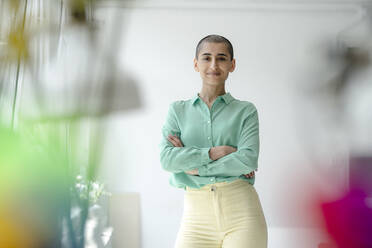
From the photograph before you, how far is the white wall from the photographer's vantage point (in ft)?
5.35

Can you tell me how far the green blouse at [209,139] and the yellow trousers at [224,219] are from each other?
35mm

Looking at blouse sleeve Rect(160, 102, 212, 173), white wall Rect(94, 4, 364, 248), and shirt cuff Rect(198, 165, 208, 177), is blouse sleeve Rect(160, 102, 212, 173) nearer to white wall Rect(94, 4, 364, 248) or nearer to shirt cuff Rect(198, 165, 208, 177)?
shirt cuff Rect(198, 165, 208, 177)

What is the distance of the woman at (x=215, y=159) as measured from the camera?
1034 mm

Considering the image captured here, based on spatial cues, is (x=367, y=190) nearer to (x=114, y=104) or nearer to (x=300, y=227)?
(x=300, y=227)

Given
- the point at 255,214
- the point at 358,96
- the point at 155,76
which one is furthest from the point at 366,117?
the point at 155,76

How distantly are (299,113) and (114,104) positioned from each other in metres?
1.44

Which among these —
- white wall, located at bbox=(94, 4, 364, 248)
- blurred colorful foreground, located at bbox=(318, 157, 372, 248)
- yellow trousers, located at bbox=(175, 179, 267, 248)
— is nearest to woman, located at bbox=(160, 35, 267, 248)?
yellow trousers, located at bbox=(175, 179, 267, 248)

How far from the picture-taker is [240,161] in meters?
1.04

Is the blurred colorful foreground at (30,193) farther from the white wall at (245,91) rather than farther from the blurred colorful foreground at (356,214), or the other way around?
the white wall at (245,91)

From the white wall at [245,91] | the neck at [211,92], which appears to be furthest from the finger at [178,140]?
the white wall at [245,91]

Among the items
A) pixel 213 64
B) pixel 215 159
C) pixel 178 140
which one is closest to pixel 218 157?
pixel 215 159

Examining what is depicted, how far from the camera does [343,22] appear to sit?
137cm

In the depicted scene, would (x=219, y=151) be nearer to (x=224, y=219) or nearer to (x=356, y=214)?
(x=224, y=219)

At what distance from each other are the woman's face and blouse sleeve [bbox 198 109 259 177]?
17cm
